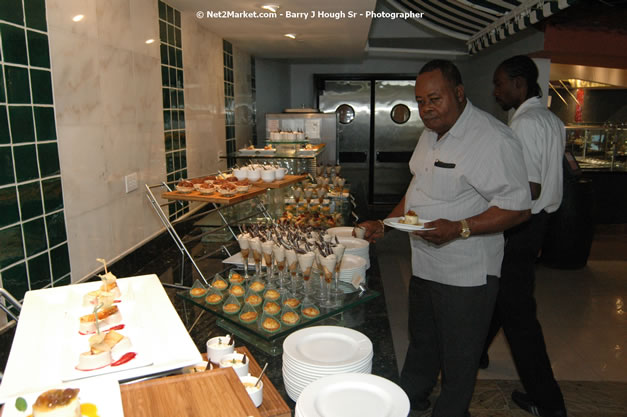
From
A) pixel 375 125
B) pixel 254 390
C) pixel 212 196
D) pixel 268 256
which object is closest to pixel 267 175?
pixel 212 196

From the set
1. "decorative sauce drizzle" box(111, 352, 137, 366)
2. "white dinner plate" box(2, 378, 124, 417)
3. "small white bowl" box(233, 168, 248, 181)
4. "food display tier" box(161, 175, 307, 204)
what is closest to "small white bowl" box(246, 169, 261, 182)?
"small white bowl" box(233, 168, 248, 181)

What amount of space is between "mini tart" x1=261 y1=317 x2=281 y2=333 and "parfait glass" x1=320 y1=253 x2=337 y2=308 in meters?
0.26

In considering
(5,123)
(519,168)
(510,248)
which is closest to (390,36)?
(510,248)

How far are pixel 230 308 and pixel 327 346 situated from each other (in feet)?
1.65

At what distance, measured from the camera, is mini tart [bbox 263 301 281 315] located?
1.93m

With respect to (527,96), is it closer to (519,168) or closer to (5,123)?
(519,168)

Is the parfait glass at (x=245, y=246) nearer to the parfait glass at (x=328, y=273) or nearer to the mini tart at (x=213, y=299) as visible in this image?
the mini tart at (x=213, y=299)

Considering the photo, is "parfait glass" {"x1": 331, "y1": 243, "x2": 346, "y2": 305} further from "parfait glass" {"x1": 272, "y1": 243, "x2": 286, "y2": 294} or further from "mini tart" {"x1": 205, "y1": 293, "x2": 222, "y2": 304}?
"mini tart" {"x1": 205, "y1": 293, "x2": 222, "y2": 304}

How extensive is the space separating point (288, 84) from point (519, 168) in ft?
25.5

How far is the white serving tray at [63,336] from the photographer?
915 mm

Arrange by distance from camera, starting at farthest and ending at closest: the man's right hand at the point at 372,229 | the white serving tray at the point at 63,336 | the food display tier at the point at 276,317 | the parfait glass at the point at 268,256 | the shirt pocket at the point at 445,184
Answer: the man's right hand at the point at 372,229 < the parfait glass at the point at 268,256 < the shirt pocket at the point at 445,184 < the food display tier at the point at 276,317 < the white serving tray at the point at 63,336

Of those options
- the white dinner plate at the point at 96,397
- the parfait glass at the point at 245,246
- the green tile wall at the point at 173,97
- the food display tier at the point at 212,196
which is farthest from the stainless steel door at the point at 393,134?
the white dinner plate at the point at 96,397

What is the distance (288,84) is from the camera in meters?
9.30

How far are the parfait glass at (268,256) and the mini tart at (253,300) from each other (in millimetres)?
205
